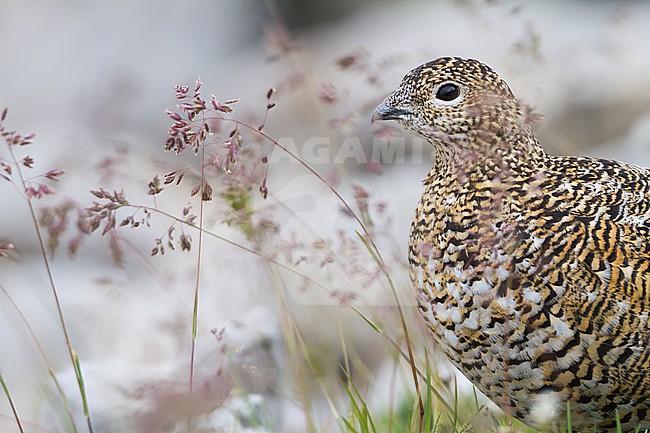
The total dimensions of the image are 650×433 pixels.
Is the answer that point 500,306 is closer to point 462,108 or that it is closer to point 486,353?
point 486,353

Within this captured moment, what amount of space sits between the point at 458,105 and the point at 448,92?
0.19 feet

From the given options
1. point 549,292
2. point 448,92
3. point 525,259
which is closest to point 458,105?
point 448,92

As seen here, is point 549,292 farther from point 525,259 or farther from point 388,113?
point 388,113

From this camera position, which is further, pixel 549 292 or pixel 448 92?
pixel 448 92

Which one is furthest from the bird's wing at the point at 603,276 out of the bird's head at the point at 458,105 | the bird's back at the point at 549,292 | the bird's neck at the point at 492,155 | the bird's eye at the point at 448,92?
the bird's eye at the point at 448,92

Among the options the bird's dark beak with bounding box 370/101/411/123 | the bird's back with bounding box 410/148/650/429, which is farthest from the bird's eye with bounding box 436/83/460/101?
the bird's back with bounding box 410/148/650/429

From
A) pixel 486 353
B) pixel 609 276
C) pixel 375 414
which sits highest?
pixel 609 276

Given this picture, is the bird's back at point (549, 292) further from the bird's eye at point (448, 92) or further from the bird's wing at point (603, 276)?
the bird's eye at point (448, 92)

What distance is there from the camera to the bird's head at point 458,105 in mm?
2932

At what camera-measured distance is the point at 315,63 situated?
9.99 metres

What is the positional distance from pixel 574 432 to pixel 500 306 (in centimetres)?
57

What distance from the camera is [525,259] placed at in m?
2.65

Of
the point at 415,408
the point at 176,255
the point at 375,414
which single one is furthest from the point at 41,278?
the point at 415,408

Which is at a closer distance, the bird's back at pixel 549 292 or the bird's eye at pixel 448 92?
the bird's back at pixel 549 292
